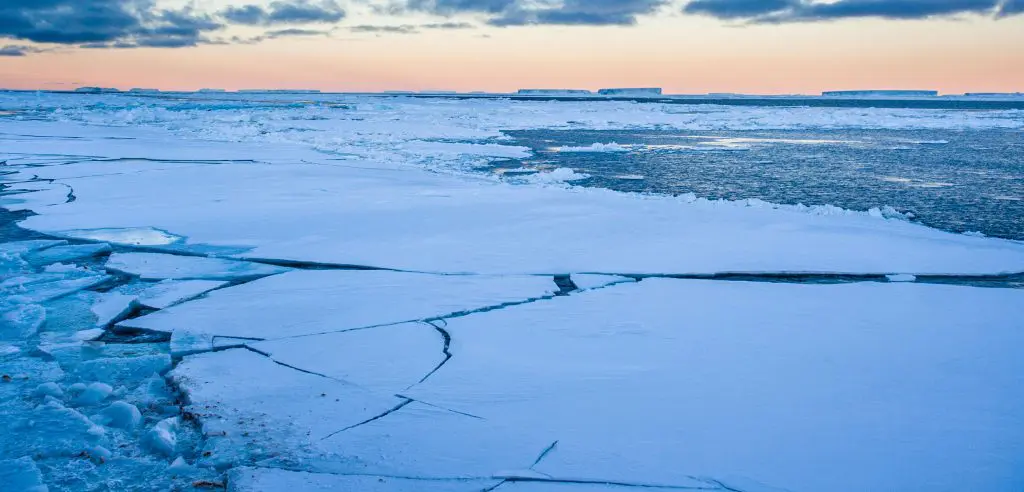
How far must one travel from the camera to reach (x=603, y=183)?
9.39 meters

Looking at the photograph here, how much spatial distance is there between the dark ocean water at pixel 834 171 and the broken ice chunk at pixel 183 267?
200 inches

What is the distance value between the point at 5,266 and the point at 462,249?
112 inches

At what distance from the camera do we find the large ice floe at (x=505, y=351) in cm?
224

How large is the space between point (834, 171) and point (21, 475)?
10861 mm

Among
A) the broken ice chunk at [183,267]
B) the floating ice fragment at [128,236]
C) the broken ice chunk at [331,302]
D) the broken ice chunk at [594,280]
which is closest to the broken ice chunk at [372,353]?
the broken ice chunk at [331,302]

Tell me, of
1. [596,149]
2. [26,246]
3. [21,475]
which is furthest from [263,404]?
[596,149]

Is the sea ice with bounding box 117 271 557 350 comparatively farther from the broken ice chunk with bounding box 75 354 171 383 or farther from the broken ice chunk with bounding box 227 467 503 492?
the broken ice chunk with bounding box 227 467 503 492

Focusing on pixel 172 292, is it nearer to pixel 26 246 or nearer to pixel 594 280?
pixel 26 246

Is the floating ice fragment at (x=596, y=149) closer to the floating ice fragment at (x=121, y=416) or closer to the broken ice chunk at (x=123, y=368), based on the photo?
the broken ice chunk at (x=123, y=368)

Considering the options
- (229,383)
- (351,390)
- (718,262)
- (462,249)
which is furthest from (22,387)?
(718,262)

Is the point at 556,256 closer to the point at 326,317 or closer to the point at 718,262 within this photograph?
the point at 718,262

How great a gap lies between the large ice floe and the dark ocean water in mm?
1660

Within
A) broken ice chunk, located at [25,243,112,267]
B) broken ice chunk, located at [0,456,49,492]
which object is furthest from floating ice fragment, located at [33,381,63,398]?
broken ice chunk, located at [25,243,112,267]

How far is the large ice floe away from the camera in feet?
7.35
